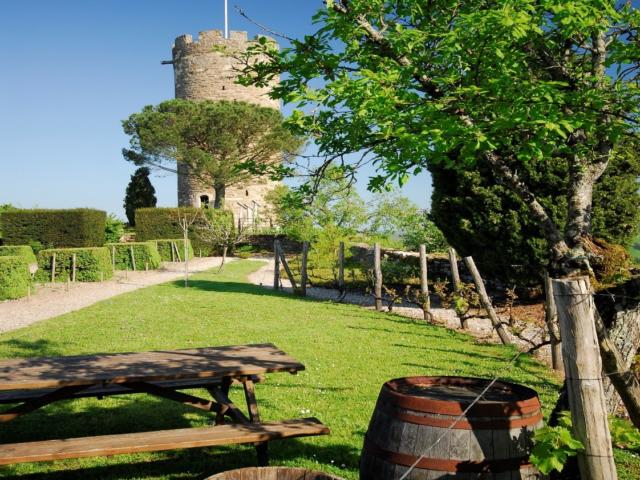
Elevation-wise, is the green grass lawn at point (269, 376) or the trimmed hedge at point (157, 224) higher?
the trimmed hedge at point (157, 224)

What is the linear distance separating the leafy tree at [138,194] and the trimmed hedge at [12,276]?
2649 cm

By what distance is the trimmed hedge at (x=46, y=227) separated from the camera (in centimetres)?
2441

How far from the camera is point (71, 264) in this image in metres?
18.6

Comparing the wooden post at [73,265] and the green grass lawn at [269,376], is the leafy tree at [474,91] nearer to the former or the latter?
the green grass lawn at [269,376]

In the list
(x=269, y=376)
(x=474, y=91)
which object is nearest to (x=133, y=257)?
(x=269, y=376)

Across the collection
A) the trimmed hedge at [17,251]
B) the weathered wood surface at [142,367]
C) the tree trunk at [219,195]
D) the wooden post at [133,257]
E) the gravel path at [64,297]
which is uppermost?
the tree trunk at [219,195]

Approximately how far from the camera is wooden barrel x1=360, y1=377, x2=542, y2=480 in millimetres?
2467

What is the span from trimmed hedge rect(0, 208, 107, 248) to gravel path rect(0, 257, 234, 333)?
4.02 metres

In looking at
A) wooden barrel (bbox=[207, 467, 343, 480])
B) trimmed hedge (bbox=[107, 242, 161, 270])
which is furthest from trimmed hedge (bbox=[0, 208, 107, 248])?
wooden barrel (bbox=[207, 467, 343, 480])

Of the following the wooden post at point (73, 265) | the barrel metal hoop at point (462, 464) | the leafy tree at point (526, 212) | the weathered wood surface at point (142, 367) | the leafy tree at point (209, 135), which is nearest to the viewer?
the barrel metal hoop at point (462, 464)

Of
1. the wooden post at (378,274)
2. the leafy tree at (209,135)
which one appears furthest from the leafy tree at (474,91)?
the leafy tree at (209,135)

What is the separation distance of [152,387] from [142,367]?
0.20m

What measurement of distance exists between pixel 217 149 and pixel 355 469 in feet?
124

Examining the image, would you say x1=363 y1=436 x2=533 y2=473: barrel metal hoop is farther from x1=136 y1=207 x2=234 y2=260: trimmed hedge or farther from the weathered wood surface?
x1=136 y1=207 x2=234 y2=260: trimmed hedge
